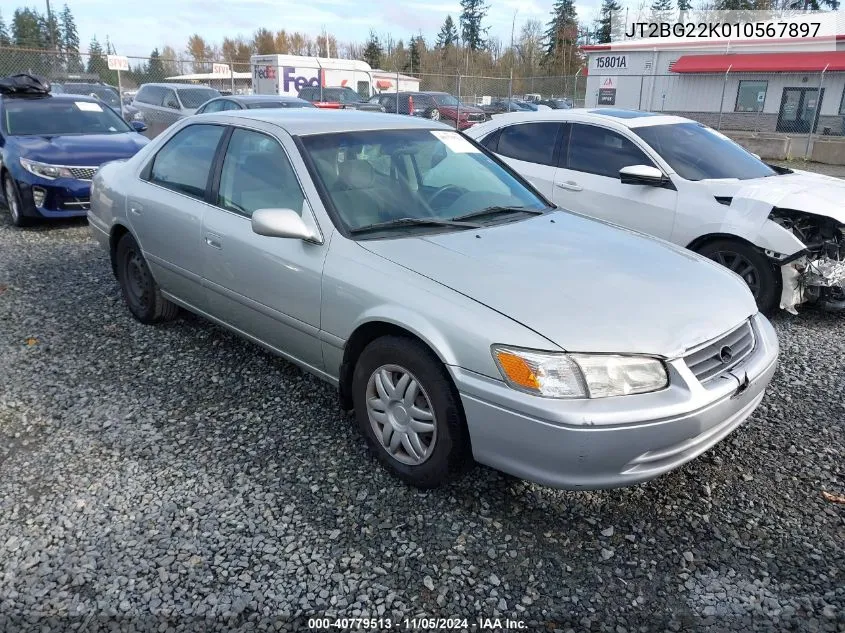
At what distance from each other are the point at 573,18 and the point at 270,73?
55728 millimetres

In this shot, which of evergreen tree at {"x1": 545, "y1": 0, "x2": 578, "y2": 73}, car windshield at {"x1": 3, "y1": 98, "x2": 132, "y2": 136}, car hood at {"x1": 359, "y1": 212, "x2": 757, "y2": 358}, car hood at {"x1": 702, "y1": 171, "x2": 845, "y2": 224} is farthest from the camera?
evergreen tree at {"x1": 545, "y1": 0, "x2": 578, "y2": 73}

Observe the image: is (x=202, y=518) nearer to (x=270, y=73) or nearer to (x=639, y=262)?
(x=639, y=262)

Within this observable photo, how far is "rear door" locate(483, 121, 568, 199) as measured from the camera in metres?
6.23

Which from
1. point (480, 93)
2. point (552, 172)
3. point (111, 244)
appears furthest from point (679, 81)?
point (111, 244)

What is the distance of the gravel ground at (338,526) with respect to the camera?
2.35 metres

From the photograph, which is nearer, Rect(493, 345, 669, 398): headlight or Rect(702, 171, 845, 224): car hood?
Rect(493, 345, 669, 398): headlight

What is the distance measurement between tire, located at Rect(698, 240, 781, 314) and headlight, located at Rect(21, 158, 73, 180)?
278 inches

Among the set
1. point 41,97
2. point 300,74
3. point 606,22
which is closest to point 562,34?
point 606,22

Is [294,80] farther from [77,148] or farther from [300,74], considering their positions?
[77,148]

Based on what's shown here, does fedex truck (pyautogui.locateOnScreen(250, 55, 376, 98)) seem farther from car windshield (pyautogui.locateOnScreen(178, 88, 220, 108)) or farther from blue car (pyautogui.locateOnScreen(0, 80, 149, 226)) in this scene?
blue car (pyautogui.locateOnScreen(0, 80, 149, 226))

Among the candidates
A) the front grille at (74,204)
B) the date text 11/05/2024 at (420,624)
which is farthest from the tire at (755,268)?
the front grille at (74,204)

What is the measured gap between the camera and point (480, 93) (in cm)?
3469

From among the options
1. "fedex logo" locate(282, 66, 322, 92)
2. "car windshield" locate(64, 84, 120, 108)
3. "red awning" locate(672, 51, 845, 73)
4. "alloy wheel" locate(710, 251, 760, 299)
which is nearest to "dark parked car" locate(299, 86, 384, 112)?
"fedex logo" locate(282, 66, 322, 92)

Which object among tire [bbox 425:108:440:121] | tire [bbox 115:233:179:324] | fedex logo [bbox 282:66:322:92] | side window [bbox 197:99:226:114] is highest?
fedex logo [bbox 282:66:322:92]
